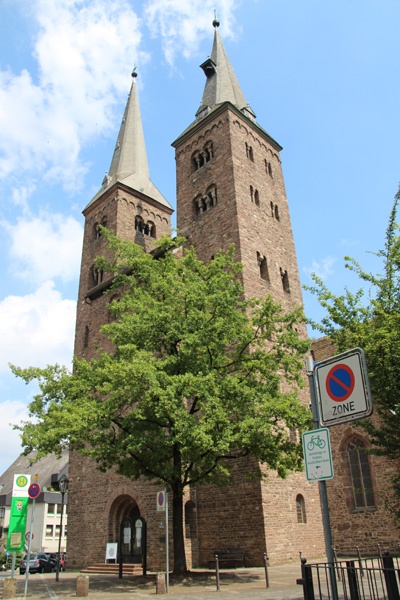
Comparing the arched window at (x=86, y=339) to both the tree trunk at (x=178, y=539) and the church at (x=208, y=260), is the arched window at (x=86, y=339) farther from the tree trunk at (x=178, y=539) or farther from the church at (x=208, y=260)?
the tree trunk at (x=178, y=539)

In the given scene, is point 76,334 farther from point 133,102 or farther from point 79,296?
point 133,102

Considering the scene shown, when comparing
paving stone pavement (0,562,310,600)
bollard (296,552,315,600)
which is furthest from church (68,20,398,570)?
bollard (296,552,315,600)

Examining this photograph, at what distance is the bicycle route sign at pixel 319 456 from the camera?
5.08 meters

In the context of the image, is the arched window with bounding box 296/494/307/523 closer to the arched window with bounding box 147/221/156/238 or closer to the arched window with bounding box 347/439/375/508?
the arched window with bounding box 347/439/375/508

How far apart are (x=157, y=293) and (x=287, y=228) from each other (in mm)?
12907

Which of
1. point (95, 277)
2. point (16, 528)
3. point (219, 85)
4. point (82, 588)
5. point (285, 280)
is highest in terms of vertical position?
point (219, 85)

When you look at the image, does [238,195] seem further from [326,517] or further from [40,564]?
[40,564]

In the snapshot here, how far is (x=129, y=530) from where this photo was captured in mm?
20188

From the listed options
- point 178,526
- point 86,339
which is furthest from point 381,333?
point 86,339

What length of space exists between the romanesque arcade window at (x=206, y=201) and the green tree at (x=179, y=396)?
990 centimetres

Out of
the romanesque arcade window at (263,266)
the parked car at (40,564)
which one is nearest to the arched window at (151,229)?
the romanesque arcade window at (263,266)

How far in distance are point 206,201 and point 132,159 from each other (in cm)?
1651

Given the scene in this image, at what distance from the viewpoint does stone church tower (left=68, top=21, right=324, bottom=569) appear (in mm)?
18016

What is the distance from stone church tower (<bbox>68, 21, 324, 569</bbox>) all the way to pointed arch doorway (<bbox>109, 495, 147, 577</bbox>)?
52mm
